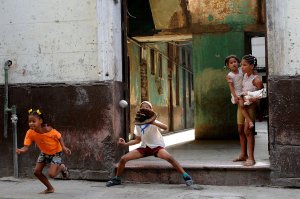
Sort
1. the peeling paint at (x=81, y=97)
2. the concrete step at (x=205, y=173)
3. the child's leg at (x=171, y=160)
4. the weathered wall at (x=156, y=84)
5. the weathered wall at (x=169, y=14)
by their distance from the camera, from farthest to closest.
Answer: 1. the weathered wall at (x=156, y=84)
2. the weathered wall at (x=169, y=14)
3. the peeling paint at (x=81, y=97)
4. the concrete step at (x=205, y=173)
5. the child's leg at (x=171, y=160)

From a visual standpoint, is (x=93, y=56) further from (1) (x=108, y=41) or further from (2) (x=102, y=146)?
(2) (x=102, y=146)

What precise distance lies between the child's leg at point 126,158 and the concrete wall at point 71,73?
0.34 metres

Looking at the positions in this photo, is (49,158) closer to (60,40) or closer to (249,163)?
(60,40)

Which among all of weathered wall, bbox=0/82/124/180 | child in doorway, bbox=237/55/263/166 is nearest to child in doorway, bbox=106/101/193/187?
weathered wall, bbox=0/82/124/180

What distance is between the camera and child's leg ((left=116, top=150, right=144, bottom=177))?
256 inches

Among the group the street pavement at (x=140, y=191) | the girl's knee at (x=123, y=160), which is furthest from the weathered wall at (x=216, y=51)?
the girl's knee at (x=123, y=160)

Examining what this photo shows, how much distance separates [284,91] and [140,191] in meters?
2.43

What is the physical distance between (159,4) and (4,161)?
22.1 ft

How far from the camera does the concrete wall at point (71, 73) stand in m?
7.04

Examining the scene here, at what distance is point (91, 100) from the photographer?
707 centimetres

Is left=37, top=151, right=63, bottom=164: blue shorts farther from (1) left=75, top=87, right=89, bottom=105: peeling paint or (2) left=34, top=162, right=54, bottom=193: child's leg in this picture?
(1) left=75, top=87, right=89, bottom=105: peeling paint

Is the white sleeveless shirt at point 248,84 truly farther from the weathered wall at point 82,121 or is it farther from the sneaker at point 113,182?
the sneaker at point 113,182

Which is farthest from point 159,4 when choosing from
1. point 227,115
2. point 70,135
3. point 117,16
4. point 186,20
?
point 70,135

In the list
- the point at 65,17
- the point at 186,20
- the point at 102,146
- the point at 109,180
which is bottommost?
the point at 109,180
